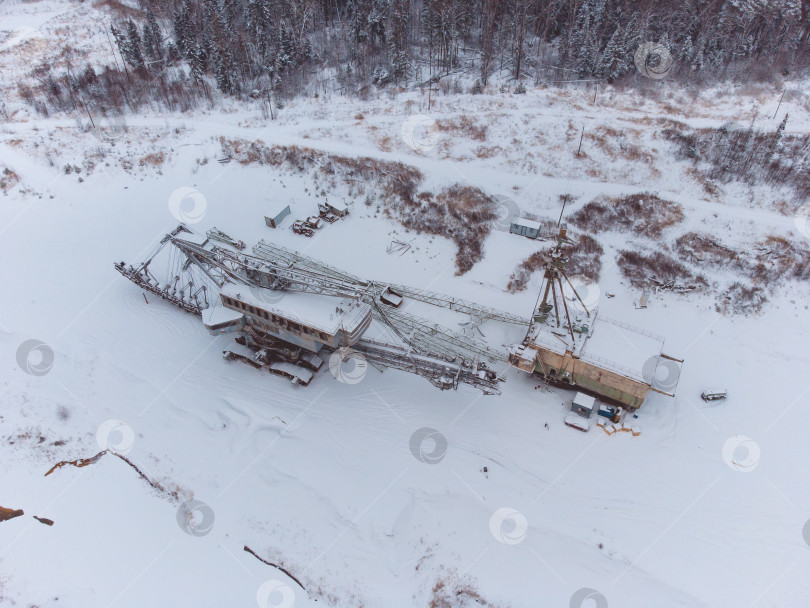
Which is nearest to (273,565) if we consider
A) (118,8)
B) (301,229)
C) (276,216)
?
(301,229)

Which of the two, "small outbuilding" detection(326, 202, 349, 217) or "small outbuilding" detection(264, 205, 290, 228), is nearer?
"small outbuilding" detection(264, 205, 290, 228)

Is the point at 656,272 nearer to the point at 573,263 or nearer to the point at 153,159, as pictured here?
the point at 573,263

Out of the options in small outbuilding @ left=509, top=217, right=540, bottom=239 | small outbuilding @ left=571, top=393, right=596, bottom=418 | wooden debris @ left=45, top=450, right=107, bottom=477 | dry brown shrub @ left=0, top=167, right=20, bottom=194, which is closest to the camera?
wooden debris @ left=45, top=450, right=107, bottom=477

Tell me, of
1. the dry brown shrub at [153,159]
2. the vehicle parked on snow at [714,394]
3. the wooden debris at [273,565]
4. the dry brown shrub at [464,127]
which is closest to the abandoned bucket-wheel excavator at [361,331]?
the vehicle parked on snow at [714,394]

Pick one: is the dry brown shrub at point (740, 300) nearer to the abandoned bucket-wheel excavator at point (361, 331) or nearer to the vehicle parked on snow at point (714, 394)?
the vehicle parked on snow at point (714, 394)

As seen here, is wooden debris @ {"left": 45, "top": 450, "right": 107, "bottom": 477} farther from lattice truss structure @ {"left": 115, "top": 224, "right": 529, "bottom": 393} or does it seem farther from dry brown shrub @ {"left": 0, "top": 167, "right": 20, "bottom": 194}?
dry brown shrub @ {"left": 0, "top": 167, "right": 20, "bottom": 194}

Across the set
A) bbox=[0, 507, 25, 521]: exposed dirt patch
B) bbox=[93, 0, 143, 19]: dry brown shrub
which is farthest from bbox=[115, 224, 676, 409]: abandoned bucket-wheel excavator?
bbox=[93, 0, 143, 19]: dry brown shrub

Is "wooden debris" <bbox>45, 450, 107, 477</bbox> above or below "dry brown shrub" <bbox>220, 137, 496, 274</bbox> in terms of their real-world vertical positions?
below
